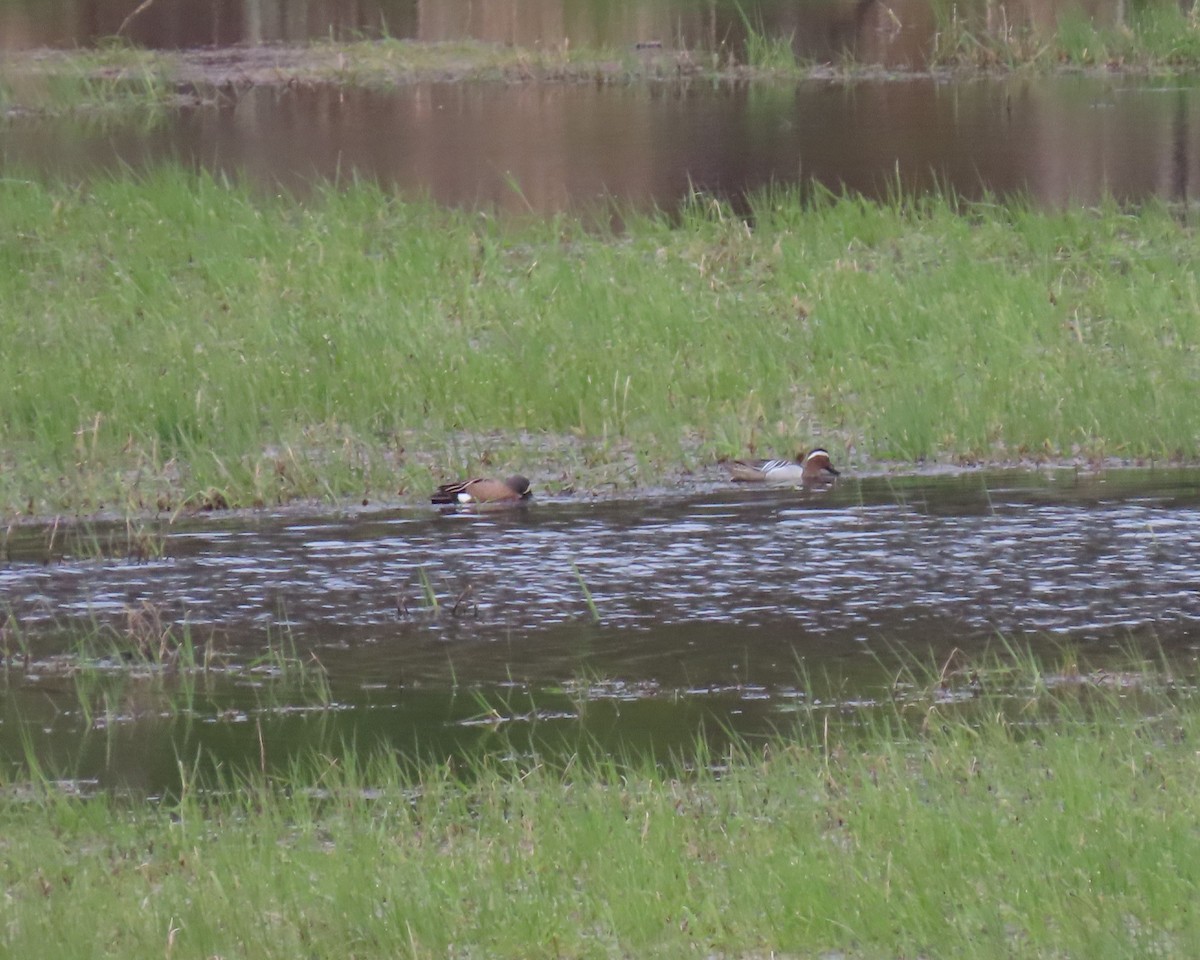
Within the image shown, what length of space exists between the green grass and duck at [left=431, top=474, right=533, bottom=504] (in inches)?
15.9

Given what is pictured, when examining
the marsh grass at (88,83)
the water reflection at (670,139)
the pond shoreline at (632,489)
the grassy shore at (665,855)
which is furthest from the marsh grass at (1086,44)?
the grassy shore at (665,855)

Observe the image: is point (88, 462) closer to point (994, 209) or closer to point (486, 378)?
point (486, 378)

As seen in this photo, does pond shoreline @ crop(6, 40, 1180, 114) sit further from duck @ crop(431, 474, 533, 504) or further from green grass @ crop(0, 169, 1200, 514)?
A: duck @ crop(431, 474, 533, 504)

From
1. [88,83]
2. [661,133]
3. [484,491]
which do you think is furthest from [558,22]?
[484,491]

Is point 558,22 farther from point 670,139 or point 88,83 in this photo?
point 670,139

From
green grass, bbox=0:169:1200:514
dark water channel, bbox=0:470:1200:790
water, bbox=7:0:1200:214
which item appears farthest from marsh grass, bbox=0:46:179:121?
dark water channel, bbox=0:470:1200:790

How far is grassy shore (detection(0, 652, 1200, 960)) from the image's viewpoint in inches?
188

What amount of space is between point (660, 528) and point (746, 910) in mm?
4262

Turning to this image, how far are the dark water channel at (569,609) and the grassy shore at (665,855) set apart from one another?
0.61 m

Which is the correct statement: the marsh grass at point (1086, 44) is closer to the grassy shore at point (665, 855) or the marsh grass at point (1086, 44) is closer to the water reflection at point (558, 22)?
the water reflection at point (558, 22)

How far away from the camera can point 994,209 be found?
14531mm

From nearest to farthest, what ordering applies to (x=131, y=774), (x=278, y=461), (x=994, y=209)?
(x=131, y=774) < (x=278, y=461) < (x=994, y=209)

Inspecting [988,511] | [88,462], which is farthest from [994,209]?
[88,462]

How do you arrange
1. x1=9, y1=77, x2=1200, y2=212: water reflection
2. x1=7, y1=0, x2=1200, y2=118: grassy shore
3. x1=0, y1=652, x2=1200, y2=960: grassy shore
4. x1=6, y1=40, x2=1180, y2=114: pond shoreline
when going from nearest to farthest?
x1=0, y1=652, x2=1200, y2=960: grassy shore, x1=9, y1=77, x2=1200, y2=212: water reflection, x1=7, y1=0, x2=1200, y2=118: grassy shore, x1=6, y1=40, x2=1180, y2=114: pond shoreline
